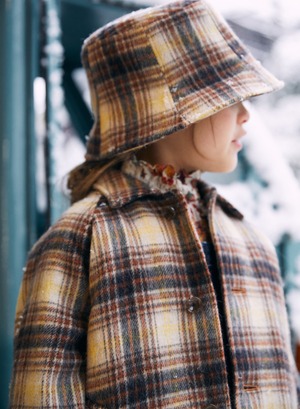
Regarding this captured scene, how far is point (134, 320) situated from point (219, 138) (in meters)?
0.42

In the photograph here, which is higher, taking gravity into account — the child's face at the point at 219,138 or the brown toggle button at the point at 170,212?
the child's face at the point at 219,138

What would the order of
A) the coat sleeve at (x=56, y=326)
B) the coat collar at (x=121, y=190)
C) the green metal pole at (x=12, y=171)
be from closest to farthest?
the coat sleeve at (x=56, y=326) → the coat collar at (x=121, y=190) → the green metal pole at (x=12, y=171)

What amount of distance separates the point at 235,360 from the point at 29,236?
78 cm

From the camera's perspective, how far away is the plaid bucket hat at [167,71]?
1194 millimetres

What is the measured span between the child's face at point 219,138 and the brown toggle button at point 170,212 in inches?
5.4

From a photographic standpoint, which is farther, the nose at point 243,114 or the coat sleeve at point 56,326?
the nose at point 243,114

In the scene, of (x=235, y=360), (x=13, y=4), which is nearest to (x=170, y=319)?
(x=235, y=360)

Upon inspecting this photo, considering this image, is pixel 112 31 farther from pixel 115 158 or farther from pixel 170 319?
pixel 170 319

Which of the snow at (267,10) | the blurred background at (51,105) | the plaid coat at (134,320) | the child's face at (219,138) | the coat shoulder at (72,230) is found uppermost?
the snow at (267,10)

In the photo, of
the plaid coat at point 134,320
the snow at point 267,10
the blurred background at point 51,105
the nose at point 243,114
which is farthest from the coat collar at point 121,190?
the snow at point 267,10

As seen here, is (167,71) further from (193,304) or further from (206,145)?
(193,304)

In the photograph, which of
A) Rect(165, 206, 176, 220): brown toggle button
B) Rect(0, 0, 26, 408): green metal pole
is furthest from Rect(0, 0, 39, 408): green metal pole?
Rect(165, 206, 176, 220): brown toggle button

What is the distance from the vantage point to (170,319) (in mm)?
1149

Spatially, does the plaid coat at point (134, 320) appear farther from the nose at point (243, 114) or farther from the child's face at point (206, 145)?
the nose at point (243, 114)
